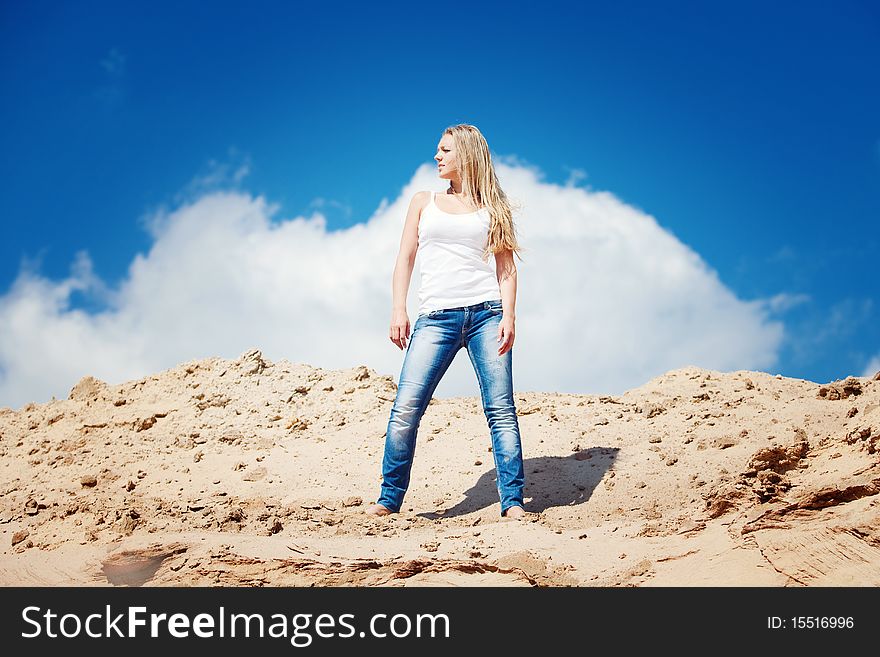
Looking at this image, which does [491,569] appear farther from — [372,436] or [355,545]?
[372,436]

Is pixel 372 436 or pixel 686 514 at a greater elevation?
pixel 372 436

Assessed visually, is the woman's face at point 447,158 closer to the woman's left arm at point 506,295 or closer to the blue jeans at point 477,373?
the woman's left arm at point 506,295

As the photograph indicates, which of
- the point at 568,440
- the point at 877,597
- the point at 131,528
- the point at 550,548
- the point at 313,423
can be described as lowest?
the point at 877,597

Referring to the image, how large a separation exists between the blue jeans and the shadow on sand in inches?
22.3

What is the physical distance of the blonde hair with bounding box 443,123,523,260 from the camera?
5730mm

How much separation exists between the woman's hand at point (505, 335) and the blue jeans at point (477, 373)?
0.09ft

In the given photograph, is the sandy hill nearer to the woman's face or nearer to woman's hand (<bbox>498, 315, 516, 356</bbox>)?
woman's hand (<bbox>498, 315, 516, 356</bbox>)

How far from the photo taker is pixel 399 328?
5688 mm

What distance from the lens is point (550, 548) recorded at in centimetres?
461

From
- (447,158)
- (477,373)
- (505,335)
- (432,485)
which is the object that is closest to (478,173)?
(447,158)

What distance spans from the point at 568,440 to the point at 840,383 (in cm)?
258

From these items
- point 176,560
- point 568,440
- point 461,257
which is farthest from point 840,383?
point 176,560

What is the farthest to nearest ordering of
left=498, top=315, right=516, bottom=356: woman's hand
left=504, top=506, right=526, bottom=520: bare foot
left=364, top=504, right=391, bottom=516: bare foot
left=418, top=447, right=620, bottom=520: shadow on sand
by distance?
left=418, top=447, right=620, bottom=520: shadow on sand < left=364, top=504, right=391, bottom=516: bare foot < left=498, top=315, right=516, bottom=356: woman's hand < left=504, top=506, right=526, bottom=520: bare foot

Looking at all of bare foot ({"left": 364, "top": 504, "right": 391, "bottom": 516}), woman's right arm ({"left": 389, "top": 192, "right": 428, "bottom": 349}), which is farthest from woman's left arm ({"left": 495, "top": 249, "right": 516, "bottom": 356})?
bare foot ({"left": 364, "top": 504, "right": 391, "bottom": 516})
